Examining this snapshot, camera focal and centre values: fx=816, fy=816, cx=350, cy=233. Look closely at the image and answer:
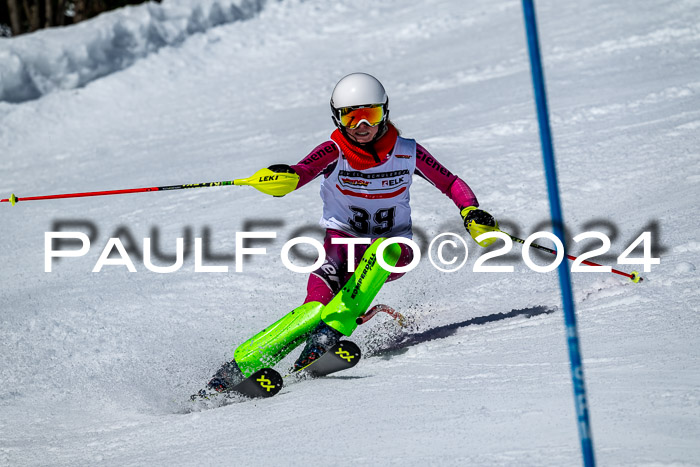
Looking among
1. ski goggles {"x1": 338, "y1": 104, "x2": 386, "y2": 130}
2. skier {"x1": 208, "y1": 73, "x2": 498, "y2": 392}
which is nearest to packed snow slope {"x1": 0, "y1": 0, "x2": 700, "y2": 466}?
skier {"x1": 208, "y1": 73, "x2": 498, "y2": 392}

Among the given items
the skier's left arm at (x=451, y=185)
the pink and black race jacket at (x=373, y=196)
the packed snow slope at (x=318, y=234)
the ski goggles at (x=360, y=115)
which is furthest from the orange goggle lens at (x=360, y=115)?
the packed snow slope at (x=318, y=234)

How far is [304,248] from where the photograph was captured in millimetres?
6621

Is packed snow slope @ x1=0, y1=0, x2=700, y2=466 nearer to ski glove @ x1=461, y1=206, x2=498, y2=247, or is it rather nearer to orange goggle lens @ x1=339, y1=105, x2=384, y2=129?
ski glove @ x1=461, y1=206, x2=498, y2=247

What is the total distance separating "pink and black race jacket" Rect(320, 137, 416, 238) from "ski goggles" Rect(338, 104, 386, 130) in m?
0.23

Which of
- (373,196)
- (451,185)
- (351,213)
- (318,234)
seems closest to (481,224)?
(451,185)

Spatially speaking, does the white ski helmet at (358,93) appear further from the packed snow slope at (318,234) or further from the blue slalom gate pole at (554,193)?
the blue slalom gate pole at (554,193)

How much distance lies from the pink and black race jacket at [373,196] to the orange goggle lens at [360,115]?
0.76ft

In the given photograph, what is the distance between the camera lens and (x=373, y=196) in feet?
14.9

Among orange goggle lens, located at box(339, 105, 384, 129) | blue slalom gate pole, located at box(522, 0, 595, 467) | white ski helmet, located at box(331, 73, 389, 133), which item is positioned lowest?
blue slalom gate pole, located at box(522, 0, 595, 467)

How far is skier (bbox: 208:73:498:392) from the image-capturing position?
413 cm

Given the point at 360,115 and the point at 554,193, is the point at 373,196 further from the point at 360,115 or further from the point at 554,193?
the point at 554,193

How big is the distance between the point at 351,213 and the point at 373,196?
6.9 inches

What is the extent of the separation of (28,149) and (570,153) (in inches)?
253

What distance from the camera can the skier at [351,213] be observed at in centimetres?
413
